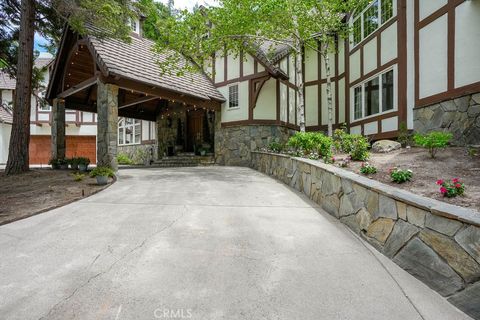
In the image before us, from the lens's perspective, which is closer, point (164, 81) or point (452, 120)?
point (452, 120)

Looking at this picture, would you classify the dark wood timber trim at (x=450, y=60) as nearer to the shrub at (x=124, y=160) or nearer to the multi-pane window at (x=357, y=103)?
the multi-pane window at (x=357, y=103)

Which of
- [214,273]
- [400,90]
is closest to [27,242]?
[214,273]

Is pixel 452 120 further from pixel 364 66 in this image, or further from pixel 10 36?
pixel 10 36

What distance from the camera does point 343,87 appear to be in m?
13.0

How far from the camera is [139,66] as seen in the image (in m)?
10.0

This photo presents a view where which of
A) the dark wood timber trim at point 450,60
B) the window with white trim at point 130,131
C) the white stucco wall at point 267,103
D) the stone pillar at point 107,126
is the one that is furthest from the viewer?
the window with white trim at point 130,131

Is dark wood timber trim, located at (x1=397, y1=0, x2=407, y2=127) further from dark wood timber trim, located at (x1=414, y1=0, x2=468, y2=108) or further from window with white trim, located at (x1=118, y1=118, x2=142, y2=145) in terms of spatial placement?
window with white trim, located at (x1=118, y1=118, x2=142, y2=145)

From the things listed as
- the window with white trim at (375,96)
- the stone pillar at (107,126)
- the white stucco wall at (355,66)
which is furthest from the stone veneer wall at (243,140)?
the stone pillar at (107,126)

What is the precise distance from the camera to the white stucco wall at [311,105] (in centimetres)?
1419

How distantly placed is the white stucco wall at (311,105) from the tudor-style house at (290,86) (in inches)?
2.2

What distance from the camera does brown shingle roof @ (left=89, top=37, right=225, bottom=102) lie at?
345 inches

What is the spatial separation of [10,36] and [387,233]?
15.0 metres

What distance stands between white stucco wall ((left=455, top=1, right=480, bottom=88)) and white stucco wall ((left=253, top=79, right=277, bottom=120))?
735 cm

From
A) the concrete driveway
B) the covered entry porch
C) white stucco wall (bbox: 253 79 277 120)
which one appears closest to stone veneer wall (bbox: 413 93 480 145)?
the concrete driveway
